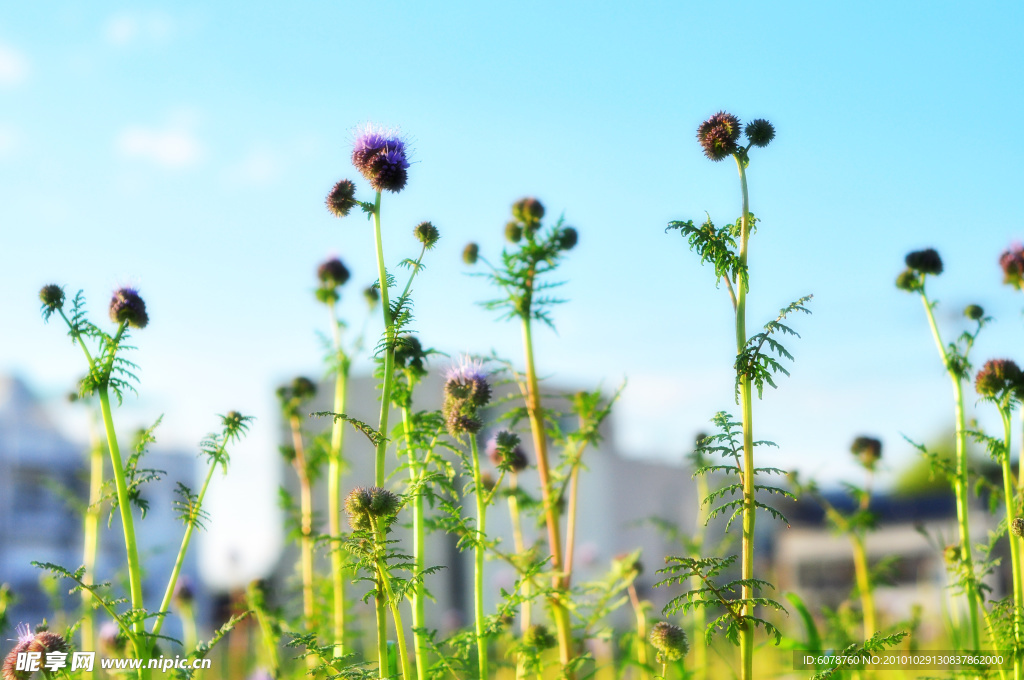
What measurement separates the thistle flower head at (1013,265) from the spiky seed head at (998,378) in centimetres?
35

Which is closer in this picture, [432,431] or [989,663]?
[432,431]

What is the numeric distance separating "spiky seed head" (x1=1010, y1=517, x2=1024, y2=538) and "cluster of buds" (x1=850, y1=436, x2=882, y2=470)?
174 centimetres

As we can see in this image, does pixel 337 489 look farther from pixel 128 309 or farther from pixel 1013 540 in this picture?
pixel 1013 540

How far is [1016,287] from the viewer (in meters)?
3.77

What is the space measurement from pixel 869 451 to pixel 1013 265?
149 cm

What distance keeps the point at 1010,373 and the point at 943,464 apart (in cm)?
48

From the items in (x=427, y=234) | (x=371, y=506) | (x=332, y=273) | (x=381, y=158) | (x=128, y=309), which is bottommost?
(x=371, y=506)

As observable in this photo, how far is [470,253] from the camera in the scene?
13.3ft

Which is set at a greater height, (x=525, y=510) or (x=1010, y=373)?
(x=1010, y=373)

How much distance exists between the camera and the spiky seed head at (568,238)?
3.32 metres

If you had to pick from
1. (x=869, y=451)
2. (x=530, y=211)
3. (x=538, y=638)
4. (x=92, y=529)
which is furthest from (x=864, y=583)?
(x=92, y=529)

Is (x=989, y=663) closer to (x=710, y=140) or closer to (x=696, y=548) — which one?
(x=696, y=548)

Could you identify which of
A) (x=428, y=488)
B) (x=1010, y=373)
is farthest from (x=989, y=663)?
(x=428, y=488)

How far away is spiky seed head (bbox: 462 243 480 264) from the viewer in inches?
159
